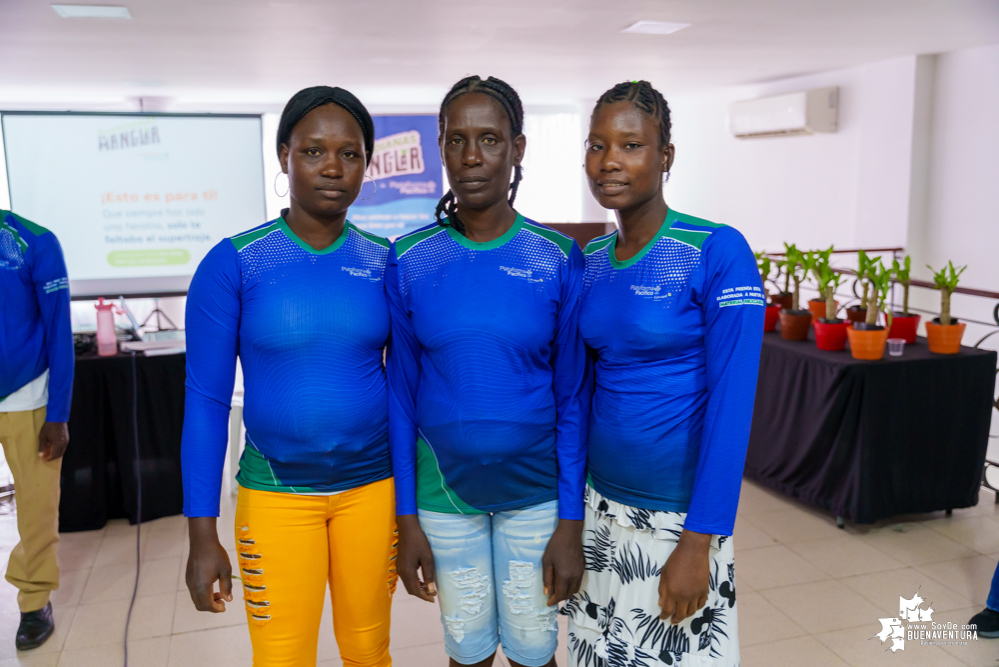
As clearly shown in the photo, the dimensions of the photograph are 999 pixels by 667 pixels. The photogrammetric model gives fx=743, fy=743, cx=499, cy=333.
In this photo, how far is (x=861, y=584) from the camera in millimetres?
2836

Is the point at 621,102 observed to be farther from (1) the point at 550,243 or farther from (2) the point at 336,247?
(2) the point at 336,247

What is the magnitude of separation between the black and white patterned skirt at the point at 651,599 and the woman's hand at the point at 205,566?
0.74 meters

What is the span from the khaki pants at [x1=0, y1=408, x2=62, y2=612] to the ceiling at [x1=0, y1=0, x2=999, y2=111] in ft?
8.55

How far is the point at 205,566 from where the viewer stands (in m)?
1.41

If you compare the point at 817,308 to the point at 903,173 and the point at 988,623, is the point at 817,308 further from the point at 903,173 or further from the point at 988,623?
the point at 903,173

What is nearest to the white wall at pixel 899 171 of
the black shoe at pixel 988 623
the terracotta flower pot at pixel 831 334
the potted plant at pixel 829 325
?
the potted plant at pixel 829 325

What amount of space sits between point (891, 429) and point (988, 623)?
0.98m

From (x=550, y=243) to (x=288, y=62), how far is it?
544 cm

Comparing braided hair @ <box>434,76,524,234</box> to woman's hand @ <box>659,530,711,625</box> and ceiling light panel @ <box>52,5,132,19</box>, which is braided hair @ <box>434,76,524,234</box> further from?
ceiling light panel @ <box>52,5,132,19</box>

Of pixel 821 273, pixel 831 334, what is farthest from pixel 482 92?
pixel 821 273

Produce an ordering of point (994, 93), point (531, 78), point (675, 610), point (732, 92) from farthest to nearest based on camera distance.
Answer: point (732, 92) < point (531, 78) < point (994, 93) < point (675, 610)

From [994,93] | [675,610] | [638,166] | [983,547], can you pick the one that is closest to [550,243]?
[638,166]

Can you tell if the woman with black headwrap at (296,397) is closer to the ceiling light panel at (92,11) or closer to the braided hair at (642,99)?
the braided hair at (642,99)

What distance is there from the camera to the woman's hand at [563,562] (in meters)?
1.46
